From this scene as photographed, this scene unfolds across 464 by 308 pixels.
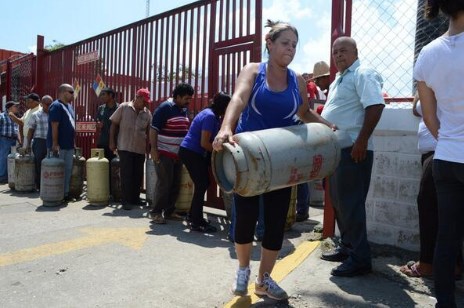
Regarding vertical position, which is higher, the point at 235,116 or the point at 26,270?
the point at 235,116

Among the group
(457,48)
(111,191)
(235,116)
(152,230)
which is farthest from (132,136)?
(457,48)

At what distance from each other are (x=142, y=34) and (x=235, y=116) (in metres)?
5.06

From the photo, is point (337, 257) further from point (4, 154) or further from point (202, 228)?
point (4, 154)

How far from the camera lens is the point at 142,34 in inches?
285

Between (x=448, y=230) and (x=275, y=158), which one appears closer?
(x=448, y=230)

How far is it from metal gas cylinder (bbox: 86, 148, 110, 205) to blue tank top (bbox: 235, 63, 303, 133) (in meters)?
4.33

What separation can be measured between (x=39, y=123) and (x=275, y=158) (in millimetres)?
6524

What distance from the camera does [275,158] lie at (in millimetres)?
2588

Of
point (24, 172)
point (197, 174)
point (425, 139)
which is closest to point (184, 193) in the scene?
point (197, 174)

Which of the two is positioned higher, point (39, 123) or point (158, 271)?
point (39, 123)

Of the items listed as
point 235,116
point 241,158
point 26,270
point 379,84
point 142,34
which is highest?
point 142,34

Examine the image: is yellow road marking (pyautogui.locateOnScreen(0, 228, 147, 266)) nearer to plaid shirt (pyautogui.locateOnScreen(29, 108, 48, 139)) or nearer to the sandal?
the sandal

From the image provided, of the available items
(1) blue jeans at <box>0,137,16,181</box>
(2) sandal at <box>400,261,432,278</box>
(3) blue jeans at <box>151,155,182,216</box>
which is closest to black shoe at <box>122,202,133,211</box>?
(3) blue jeans at <box>151,155,182,216</box>

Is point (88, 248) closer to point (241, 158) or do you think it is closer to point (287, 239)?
point (287, 239)
